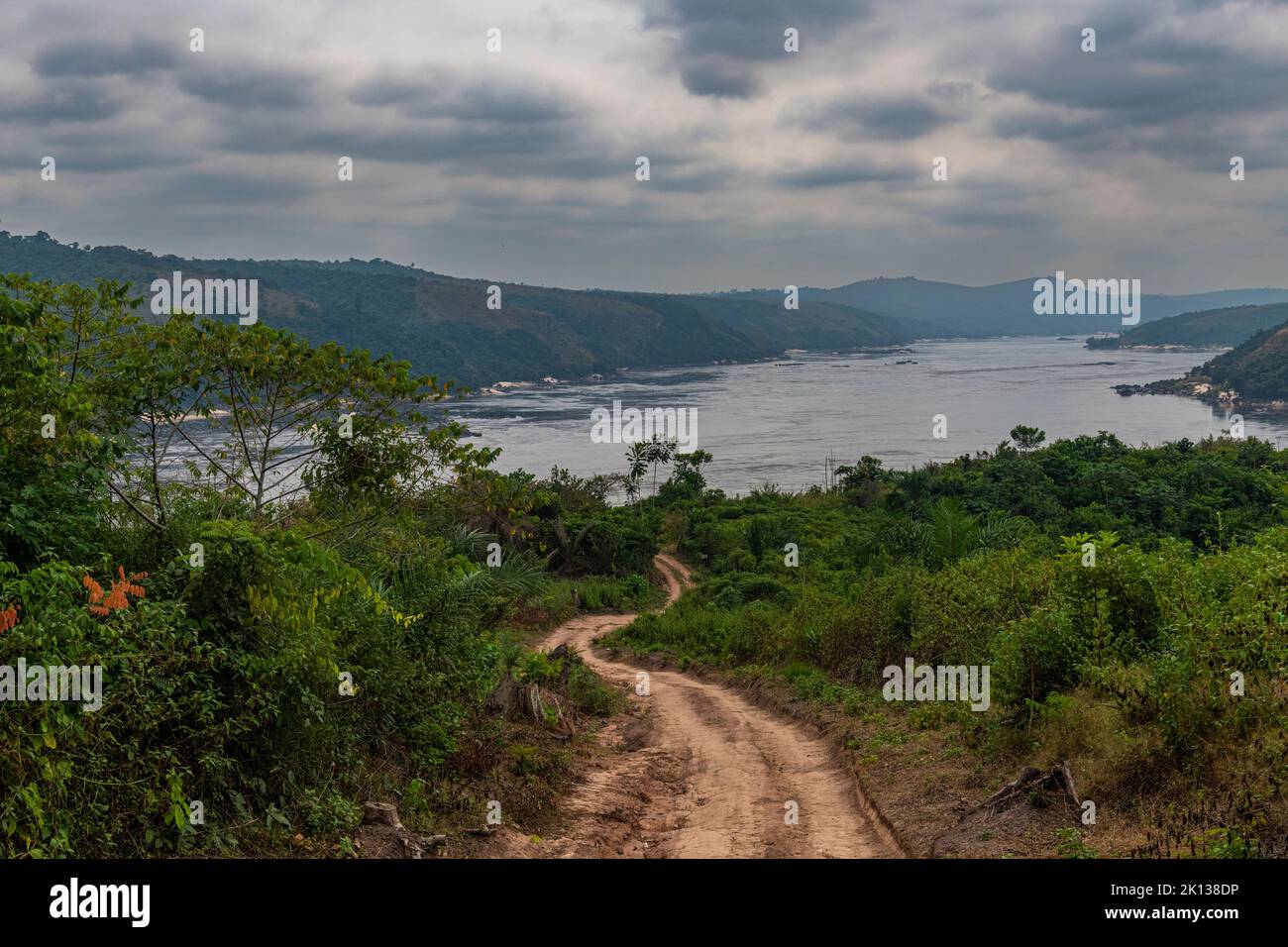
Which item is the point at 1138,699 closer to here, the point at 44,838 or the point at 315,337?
the point at 44,838

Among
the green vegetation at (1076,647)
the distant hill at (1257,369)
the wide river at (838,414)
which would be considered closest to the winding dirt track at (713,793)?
the green vegetation at (1076,647)

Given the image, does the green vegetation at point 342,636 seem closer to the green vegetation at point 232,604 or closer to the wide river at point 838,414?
the green vegetation at point 232,604

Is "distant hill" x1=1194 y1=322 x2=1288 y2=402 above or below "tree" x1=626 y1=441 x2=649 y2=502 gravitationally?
above

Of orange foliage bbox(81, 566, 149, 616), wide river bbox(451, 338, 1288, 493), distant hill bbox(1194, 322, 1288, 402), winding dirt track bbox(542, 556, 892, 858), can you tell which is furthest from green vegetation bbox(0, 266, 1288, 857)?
distant hill bbox(1194, 322, 1288, 402)

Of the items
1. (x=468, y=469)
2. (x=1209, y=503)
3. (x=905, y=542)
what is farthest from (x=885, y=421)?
(x=468, y=469)

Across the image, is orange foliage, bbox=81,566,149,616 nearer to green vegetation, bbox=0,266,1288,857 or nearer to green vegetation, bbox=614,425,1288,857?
green vegetation, bbox=0,266,1288,857

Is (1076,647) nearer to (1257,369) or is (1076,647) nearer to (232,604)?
(232,604)
